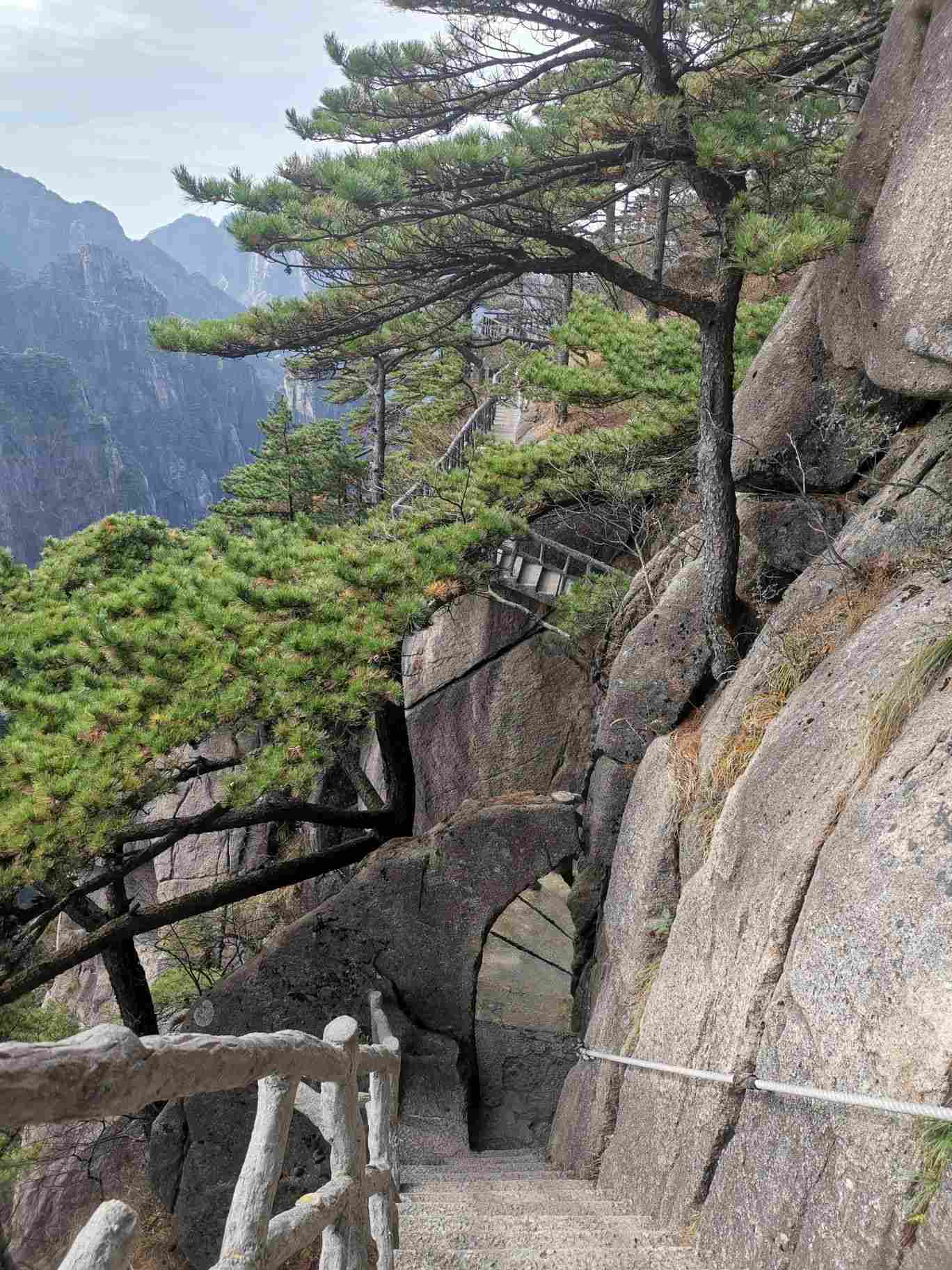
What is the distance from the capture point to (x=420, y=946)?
7.77 meters

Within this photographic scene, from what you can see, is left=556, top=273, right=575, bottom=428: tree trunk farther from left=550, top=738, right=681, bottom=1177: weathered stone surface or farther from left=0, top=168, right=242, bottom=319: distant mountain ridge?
left=0, top=168, right=242, bottom=319: distant mountain ridge

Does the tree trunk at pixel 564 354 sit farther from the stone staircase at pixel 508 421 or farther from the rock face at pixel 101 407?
the rock face at pixel 101 407

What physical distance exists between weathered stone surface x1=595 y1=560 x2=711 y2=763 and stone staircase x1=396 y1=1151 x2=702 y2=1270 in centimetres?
344

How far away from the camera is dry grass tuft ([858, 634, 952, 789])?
336 cm

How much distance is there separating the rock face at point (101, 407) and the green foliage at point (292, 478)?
5299cm

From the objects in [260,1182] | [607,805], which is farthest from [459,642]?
[260,1182]

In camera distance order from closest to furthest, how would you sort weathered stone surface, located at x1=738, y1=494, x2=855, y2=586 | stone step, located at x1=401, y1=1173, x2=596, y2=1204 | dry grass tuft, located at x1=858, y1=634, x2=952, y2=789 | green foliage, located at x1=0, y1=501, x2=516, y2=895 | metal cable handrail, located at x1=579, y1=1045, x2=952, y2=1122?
metal cable handrail, located at x1=579, y1=1045, x2=952, y2=1122
dry grass tuft, located at x1=858, y1=634, x2=952, y2=789
stone step, located at x1=401, y1=1173, x2=596, y2=1204
green foliage, located at x1=0, y1=501, x2=516, y2=895
weathered stone surface, located at x1=738, y1=494, x2=855, y2=586

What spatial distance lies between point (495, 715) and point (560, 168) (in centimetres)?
769

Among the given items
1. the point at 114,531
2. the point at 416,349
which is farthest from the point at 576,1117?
the point at 114,531

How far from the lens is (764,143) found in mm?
4629

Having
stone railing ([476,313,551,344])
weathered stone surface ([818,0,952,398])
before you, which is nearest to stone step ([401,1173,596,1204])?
weathered stone surface ([818,0,952,398])

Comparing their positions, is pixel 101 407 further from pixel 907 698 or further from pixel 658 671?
pixel 907 698

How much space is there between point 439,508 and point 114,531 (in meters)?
4.74

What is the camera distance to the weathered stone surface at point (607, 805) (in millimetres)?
7191
